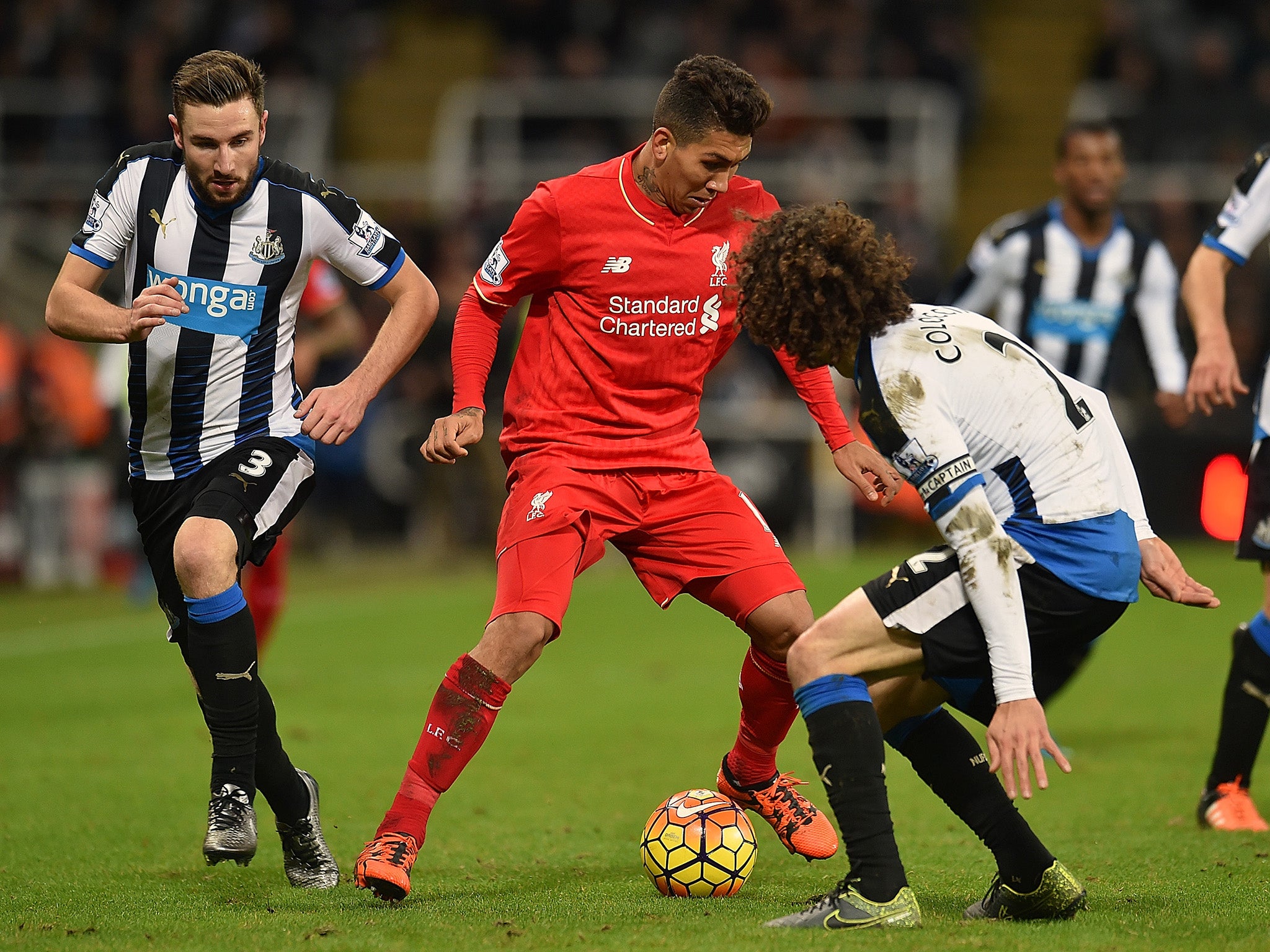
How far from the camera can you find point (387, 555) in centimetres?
1648

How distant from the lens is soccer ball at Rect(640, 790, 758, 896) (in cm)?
440

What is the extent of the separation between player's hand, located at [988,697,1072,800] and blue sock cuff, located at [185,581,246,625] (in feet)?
6.75

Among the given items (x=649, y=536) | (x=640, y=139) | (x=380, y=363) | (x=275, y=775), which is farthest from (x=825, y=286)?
(x=640, y=139)

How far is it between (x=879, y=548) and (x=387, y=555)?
197 inches

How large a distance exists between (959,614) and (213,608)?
200 centimetres

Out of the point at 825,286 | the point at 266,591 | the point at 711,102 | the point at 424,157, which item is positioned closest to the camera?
the point at 825,286

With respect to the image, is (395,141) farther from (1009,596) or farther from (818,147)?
(1009,596)

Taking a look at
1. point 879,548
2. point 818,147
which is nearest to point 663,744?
point 879,548

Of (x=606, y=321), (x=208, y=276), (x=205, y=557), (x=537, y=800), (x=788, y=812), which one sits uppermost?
(x=208, y=276)

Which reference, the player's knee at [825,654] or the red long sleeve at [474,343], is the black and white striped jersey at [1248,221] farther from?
the red long sleeve at [474,343]

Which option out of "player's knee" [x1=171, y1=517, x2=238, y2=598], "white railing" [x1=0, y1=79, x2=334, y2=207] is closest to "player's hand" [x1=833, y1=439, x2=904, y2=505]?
"player's knee" [x1=171, y1=517, x2=238, y2=598]

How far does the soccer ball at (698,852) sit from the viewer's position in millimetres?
4402

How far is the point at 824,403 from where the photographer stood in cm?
486

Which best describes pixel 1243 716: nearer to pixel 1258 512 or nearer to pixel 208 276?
pixel 1258 512
